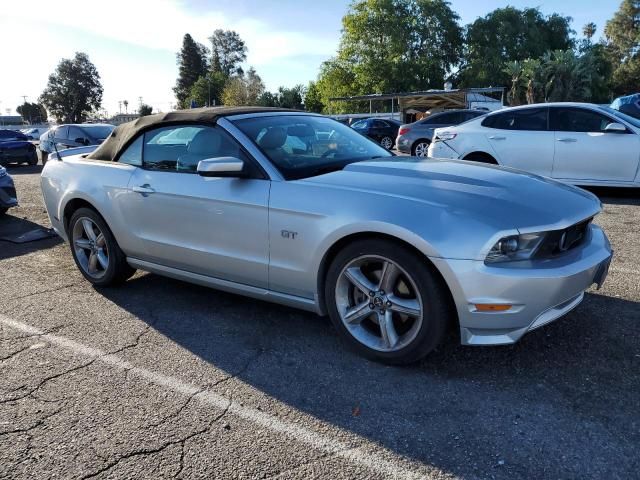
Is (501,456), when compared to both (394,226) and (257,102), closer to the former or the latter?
(394,226)

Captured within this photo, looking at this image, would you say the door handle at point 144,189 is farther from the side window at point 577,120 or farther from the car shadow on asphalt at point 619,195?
the car shadow on asphalt at point 619,195

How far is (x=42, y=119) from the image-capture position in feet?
384

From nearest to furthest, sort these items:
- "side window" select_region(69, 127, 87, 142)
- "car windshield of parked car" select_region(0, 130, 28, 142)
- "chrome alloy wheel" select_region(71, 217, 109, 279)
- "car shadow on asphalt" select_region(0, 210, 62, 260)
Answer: "chrome alloy wheel" select_region(71, 217, 109, 279) < "car shadow on asphalt" select_region(0, 210, 62, 260) < "side window" select_region(69, 127, 87, 142) < "car windshield of parked car" select_region(0, 130, 28, 142)

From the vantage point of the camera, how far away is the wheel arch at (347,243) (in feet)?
9.27

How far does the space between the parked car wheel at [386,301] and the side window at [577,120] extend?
612 centimetres

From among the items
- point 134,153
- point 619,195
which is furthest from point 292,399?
point 619,195

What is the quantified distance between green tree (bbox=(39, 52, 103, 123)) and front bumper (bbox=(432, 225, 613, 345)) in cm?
11023

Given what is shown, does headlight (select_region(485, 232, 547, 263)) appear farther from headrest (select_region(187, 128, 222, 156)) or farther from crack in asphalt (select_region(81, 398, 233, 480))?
headrest (select_region(187, 128, 222, 156))

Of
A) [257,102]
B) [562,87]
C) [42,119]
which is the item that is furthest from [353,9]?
[42,119]

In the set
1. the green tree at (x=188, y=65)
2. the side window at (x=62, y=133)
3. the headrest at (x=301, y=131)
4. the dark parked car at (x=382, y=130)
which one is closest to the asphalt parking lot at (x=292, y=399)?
the headrest at (x=301, y=131)

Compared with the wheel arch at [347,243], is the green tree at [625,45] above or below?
above

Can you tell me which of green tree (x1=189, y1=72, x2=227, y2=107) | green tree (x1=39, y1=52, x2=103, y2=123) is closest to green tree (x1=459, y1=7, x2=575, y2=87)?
green tree (x1=189, y1=72, x2=227, y2=107)

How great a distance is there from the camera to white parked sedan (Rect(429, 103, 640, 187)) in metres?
7.54

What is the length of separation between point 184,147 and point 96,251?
1391mm
